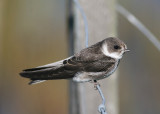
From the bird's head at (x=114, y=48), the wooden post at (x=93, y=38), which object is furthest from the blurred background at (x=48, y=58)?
the wooden post at (x=93, y=38)

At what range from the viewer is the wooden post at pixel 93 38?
3207 millimetres

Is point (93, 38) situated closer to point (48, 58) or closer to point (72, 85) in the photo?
point (72, 85)

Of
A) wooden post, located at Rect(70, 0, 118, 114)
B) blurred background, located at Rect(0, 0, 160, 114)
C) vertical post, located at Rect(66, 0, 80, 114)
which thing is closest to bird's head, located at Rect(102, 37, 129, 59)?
wooden post, located at Rect(70, 0, 118, 114)

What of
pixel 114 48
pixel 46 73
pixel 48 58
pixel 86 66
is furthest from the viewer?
pixel 48 58

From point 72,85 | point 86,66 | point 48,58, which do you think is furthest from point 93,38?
point 48,58

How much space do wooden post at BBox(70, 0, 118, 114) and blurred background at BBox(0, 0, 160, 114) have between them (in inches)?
83.2

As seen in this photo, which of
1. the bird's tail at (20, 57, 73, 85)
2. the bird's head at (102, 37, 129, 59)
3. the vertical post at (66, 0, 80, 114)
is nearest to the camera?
the bird's tail at (20, 57, 73, 85)

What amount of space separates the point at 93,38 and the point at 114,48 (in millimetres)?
448

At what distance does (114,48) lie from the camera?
3.71m

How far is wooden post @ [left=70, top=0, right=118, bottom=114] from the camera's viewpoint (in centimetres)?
321

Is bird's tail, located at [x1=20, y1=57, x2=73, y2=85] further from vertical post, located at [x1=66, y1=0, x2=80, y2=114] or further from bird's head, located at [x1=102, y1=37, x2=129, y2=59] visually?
bird's head, located at [x1=102, y1=37, x2=129, y2=59]

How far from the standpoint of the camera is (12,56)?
581 centimetres

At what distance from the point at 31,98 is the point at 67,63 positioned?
2.16m

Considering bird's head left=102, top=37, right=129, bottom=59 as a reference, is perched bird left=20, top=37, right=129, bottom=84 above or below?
below
